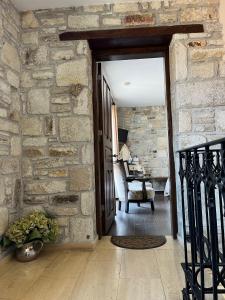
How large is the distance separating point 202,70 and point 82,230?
2144 mm

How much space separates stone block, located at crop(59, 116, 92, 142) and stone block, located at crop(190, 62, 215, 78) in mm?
1258

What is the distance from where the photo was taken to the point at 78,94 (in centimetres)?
285

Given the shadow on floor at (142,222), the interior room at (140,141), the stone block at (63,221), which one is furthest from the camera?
the interior room at (140,141)

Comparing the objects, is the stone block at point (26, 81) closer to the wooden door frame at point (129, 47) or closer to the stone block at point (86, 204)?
the wooden door frame at point (129, 47)

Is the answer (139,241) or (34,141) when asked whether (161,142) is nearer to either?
(139,241)

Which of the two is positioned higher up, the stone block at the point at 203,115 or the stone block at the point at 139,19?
the stone block at the point at 139,19

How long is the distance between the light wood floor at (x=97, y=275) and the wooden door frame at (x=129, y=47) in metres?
0.57

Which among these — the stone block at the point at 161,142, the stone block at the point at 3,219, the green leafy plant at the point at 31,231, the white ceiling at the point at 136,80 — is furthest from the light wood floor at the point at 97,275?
the stone block at the point at 161,142

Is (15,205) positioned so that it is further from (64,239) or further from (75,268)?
(75,268)

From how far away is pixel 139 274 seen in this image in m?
2.05

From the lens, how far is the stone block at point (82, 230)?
275cm

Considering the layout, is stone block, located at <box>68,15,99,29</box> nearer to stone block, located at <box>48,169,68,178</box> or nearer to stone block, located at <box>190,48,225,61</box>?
stone block, located at <box>190,48,225,61</box>

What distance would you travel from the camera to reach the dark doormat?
2760 mm

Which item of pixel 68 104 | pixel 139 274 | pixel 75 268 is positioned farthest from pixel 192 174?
pixel 68 104
